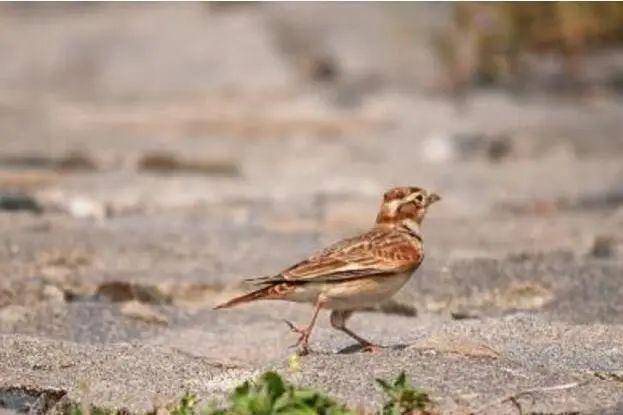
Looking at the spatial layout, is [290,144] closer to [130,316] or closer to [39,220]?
[39,220]

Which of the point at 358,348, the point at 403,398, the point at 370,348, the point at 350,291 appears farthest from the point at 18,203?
the point at 403,398

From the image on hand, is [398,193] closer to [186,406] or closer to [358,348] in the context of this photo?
[358,348]

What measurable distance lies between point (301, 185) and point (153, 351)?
8.04 m

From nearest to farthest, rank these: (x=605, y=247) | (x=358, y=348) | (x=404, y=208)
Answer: (x=358, y=348) < (x=404, y=208) < (x=605, y=247)

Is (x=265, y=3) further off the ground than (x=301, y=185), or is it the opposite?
(x=265, y=3)

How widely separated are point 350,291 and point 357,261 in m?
0.12

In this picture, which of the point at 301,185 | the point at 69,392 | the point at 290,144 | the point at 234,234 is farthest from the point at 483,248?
the point at 290,144

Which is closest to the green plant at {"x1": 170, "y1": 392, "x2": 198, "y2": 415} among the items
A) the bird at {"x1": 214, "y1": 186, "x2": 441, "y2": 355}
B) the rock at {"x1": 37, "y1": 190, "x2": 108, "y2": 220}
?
the bird at {"x1": 214, "y1": 186, "x2": 441, "y2": 355}

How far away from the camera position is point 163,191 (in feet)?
47.1

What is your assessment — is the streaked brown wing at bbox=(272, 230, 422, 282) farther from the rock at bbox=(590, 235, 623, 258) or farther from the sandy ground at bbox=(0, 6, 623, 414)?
the rock at bbox=(590, 235, 623, 258)

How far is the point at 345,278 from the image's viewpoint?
22.5 feet

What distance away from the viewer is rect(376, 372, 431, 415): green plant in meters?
5.64

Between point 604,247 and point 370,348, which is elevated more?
point 604,247

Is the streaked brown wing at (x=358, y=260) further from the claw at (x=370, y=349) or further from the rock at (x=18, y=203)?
Result: the rock at (x=18, y=203)
